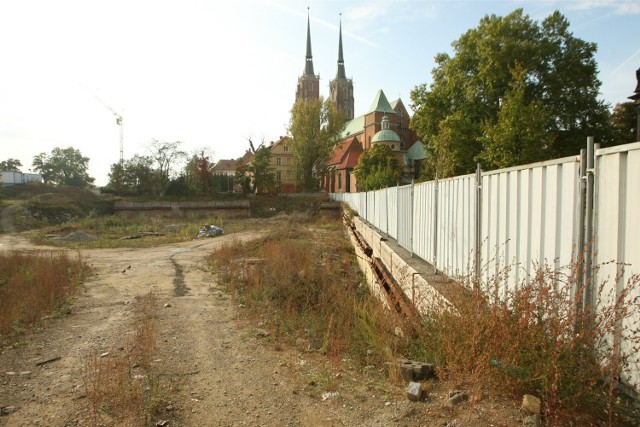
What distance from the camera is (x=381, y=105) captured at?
68500mm

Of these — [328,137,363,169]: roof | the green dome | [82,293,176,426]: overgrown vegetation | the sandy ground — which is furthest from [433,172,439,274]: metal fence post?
[328,137,363,169]: roof

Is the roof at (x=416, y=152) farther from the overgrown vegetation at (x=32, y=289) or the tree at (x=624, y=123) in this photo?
the overgrown vegetation at (x=32, y=289)

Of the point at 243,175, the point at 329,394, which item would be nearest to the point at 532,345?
the point at 329,394

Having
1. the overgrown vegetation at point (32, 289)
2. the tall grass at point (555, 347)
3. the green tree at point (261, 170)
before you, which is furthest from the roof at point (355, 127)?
the tall grass at point (555, 347)

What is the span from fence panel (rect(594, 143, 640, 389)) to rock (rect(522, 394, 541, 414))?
553 millimetres

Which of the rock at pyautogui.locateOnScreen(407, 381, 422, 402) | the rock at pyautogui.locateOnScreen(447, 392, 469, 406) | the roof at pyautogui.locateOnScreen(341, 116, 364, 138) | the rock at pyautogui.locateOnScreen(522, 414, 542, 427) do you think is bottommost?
the rock at pyautogui.locateOnScreen(407, 381, 422, 402)

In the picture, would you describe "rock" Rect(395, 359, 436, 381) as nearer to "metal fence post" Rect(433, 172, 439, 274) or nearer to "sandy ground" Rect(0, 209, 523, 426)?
"sandy ground" Rect(0, 209, 523, 426)

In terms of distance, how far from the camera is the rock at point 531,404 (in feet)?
9.11

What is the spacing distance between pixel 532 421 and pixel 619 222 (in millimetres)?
1346

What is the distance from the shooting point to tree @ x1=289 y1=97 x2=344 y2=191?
54.4 meters

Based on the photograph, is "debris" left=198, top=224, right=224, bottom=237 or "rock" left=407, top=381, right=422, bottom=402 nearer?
Result: "rock" left=407, top=381, right=422, bottom=402

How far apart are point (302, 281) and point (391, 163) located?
134 ft

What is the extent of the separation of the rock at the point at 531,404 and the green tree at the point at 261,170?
44365 millimetres

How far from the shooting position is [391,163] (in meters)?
47.9
